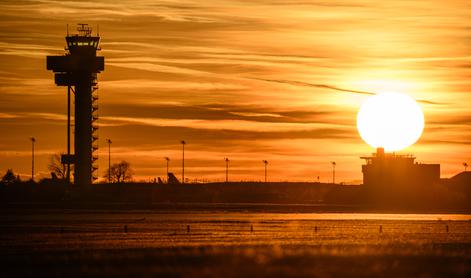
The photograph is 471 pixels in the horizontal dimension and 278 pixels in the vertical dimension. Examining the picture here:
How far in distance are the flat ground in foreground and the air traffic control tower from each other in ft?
234

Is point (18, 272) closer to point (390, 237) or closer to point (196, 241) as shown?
point (196, 241)

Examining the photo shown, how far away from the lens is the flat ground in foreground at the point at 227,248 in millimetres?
56219

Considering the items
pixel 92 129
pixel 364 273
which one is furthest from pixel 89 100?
pixel 364 273

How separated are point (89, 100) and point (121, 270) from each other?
139158mm

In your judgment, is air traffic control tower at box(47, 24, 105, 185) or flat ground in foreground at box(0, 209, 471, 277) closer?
flat ground in foreground at box(0, 209, 471, 277)

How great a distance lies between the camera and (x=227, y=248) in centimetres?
7088

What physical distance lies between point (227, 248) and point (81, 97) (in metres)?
126

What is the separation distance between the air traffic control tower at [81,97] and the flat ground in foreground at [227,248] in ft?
234

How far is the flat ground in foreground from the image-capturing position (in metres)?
56.2

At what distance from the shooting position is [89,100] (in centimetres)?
19250

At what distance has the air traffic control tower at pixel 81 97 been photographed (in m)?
192

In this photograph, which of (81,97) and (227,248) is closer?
(227,248)

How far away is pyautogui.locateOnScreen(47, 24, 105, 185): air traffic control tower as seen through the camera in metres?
192

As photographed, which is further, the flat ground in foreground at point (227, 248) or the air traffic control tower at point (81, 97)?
the air traffic control tower at point (81, 97)
